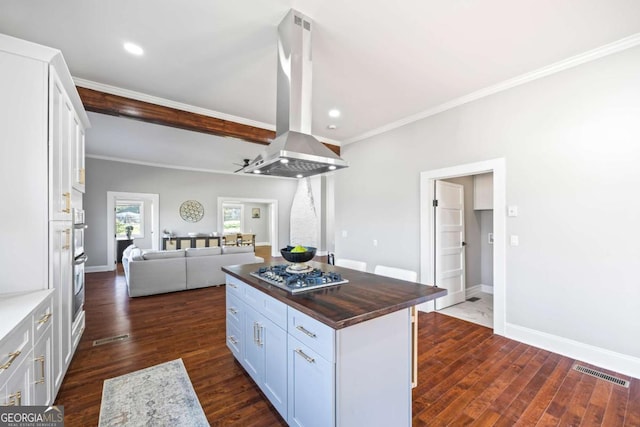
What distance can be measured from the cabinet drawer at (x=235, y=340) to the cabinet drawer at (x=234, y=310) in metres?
0.05

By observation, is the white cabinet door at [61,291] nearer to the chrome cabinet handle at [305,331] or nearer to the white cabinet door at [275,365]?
the white cabinet door at [275,365]

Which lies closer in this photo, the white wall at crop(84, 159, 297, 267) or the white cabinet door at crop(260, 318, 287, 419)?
the white cabinet door at crop(260, 318, 287, 419)

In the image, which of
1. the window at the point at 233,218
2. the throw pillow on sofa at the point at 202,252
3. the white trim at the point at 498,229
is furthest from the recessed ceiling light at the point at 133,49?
the window at the point at 233,218

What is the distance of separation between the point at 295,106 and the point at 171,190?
713 cm

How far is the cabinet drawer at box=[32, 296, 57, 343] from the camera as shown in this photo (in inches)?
61.2

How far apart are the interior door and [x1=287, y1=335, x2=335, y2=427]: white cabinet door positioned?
116 inches

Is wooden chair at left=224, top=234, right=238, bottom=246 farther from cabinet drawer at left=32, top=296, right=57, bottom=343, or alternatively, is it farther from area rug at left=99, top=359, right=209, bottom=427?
cabinet drawer at left=32, top=296, right=57, bottom=343

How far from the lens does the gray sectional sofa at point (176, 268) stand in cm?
458

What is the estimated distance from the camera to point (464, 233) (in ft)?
14.8

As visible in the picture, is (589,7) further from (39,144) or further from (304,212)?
(39,144)

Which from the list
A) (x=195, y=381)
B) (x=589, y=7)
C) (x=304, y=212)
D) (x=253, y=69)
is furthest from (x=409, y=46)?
(x=195, y=381)

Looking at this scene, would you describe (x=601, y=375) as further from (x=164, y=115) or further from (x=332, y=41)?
(x=164, y=115)

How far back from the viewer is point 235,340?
2.47 m

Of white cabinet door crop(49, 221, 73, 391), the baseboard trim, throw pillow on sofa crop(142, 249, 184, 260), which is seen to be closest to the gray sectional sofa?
throw pillow on sofa crop(142, 249, 184, 260)
